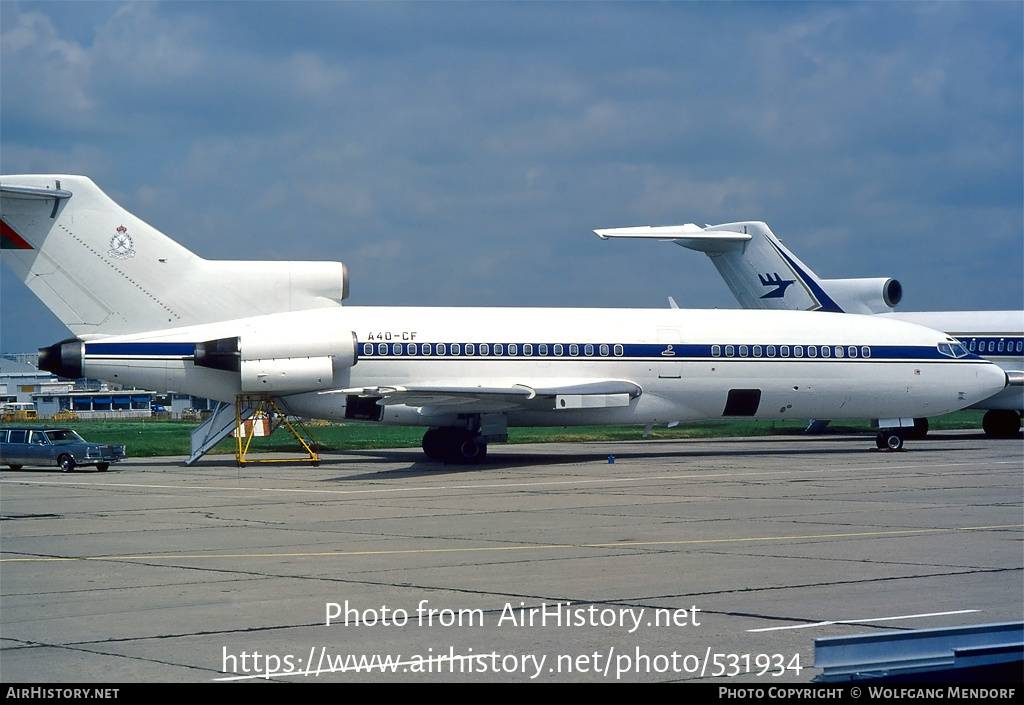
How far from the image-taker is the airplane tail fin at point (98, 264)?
26.0 meters

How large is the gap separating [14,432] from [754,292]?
23370 millimetres

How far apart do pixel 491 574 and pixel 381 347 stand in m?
16.0

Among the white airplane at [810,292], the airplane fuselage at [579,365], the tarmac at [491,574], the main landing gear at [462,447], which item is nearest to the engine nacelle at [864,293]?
the white airplane at [810,292]

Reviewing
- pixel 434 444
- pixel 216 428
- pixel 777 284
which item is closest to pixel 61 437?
pixel 216 428

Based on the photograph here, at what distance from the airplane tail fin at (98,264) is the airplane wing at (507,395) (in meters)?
4.31

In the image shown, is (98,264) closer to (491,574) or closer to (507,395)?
(507,395)

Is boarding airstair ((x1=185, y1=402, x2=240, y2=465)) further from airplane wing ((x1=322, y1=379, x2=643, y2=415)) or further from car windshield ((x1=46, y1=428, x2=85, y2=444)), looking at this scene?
car windshield ((x1=46, y1=428, x2=85, y2=444))

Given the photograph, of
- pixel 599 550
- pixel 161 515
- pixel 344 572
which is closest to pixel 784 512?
pixel 599 550

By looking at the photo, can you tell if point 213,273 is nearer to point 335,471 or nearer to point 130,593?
point 335,471

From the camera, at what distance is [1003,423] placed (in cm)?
3762

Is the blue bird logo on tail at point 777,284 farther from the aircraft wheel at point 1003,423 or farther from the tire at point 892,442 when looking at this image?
the aircraft wheel at point 1003,423

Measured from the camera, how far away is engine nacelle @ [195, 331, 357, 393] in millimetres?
25422

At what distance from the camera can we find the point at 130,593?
10180 mm

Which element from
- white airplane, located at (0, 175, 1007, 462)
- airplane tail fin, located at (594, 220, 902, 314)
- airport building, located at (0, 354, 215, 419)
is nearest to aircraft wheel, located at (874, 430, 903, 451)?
white airplane, located at (0, 175, 1007, 462)
